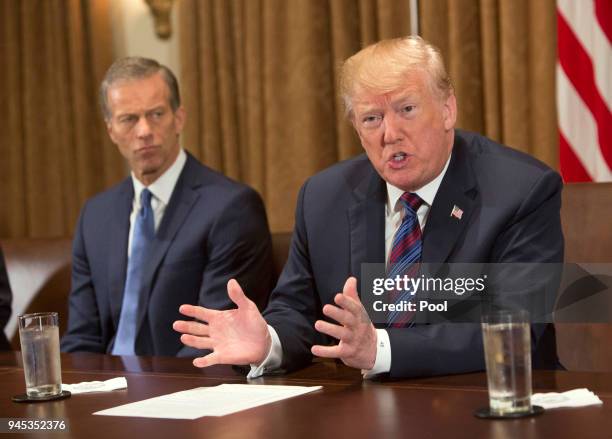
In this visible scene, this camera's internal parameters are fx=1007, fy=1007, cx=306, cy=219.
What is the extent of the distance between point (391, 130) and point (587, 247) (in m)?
0.72

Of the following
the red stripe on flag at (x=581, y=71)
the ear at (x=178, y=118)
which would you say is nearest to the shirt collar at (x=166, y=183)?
the ear at (x=178, y=118)

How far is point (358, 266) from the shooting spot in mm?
2703

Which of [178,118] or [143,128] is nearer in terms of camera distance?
[143,128]

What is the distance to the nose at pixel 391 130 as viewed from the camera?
8.57 feet

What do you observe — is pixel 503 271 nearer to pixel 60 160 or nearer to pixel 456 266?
pixel 456 266

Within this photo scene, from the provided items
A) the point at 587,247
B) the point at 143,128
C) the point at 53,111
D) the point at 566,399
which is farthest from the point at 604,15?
the point at 53,111

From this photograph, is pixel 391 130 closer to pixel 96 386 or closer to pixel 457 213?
pixel 457 213

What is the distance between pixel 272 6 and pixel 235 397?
2881 millimetres

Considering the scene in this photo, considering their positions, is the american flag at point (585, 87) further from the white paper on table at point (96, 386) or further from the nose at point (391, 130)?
the white paper on table at point (96, 386)

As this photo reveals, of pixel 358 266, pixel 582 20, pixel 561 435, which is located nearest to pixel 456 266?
pixel 358 266

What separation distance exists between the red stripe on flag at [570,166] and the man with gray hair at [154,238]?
1.07 meters

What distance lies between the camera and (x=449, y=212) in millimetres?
2578

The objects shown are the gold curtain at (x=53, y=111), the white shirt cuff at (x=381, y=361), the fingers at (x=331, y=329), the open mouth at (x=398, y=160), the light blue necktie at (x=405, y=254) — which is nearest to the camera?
the fingers at (x=331, y=329)

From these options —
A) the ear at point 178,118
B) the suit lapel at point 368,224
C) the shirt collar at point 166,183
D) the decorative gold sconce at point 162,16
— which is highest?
the decorative gold sconce at point 162,16
